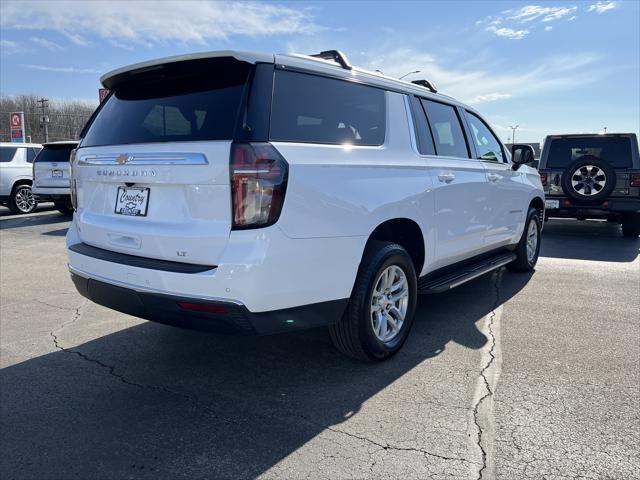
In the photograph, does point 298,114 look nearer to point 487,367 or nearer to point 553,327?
point 487,367

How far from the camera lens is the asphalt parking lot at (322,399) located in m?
2.47

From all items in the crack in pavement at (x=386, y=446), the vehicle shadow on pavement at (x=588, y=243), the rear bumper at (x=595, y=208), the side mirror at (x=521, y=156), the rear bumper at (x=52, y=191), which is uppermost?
the side mirror at (x=521, y=156)

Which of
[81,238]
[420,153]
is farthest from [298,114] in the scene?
[81,238]

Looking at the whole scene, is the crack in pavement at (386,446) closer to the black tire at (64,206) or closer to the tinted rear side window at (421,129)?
the tinted rear side window at (421,129)

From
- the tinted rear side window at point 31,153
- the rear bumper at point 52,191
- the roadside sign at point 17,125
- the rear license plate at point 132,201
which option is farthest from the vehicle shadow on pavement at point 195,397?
the roadside sign at point 17,125

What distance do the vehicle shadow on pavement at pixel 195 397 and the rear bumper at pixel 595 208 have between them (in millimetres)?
5894

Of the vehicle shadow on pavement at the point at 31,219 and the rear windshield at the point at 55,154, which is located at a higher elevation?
the rear windshield at the point at 55,154

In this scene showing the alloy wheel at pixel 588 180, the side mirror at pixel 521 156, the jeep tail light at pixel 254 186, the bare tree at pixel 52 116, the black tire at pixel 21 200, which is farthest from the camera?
the bare tree at pixel 52 116

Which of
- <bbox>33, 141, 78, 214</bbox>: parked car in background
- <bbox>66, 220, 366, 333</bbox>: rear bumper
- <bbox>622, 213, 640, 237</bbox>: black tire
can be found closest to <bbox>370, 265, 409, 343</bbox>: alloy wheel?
<bbox>66, 220, 366, 333</bbox>: rear bumper

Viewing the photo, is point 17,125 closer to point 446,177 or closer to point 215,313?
point 446,177

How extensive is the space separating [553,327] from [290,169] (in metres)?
3.00

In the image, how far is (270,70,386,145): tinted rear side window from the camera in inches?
112

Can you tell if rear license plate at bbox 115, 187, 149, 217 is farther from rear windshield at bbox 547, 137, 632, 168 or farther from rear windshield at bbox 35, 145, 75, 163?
rear windshield at bbox 35, 145, 75, 163

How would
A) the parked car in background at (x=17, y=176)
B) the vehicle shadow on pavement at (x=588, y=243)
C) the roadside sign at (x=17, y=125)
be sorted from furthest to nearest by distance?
the roadside sign at (x=17, y=125) → the parked car in background at (x=17, y=176) → the vehicle shadow on pavement at (x=588, y=243)
